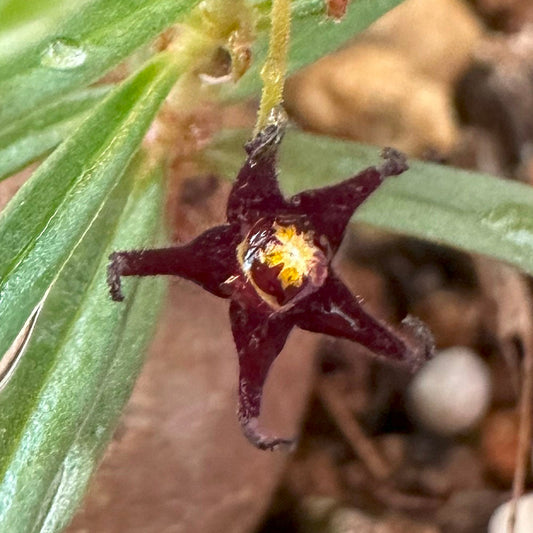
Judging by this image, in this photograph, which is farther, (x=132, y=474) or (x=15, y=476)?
(x=132, y=474)

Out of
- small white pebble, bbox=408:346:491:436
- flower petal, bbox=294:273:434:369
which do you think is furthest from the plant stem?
small white pebble, bbox=408:346:491:436

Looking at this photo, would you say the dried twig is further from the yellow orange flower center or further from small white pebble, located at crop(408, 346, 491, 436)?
the yellow orange flower center

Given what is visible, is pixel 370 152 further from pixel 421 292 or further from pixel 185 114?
pixel 421 292

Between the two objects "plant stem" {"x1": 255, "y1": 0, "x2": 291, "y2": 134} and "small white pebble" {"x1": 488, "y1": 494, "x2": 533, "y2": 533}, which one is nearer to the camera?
"plant stem" {"x1": 255, "y1": 0, "x2": 291, "y2": 134}

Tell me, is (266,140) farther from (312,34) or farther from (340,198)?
(312,34)

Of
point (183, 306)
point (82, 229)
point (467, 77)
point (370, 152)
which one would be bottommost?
point (467, 77)

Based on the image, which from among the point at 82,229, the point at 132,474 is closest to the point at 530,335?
the point at 132,474

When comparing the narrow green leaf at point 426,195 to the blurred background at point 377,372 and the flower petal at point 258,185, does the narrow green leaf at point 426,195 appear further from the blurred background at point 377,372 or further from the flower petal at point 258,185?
the flower petal at point 258,185

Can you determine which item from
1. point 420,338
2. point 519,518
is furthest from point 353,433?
point 420,338
